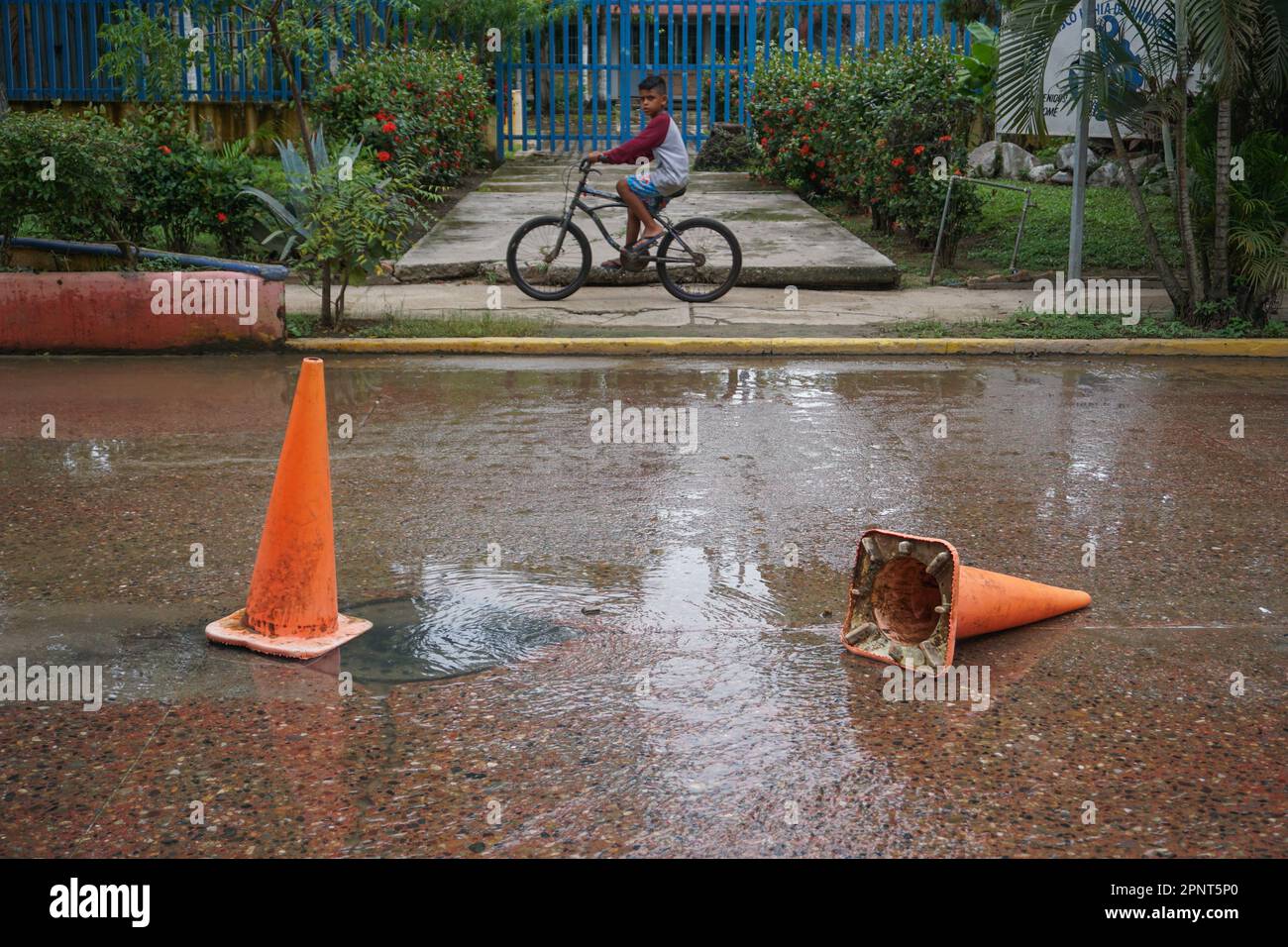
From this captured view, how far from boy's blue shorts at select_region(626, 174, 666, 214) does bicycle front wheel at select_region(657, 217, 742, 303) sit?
0.27 metres

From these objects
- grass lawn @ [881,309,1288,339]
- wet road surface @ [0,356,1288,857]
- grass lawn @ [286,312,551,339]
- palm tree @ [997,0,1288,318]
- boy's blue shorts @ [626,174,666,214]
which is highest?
palm tree @ [997,0,1288,318]

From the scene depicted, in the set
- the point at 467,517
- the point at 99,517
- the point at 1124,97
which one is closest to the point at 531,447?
the point at 467,517

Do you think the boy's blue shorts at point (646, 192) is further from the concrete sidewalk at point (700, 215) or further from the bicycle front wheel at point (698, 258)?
the concrete sidewalk at point (700, 215)

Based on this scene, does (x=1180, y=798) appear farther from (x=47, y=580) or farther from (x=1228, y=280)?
(x=1228, y=280)

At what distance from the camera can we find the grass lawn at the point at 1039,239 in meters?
14.1

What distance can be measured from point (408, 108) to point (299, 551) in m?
11.6

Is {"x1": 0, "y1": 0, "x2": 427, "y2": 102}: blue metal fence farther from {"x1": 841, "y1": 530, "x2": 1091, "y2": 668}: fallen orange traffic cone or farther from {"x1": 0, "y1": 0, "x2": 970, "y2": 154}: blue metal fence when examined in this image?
{"x1": 841, "y1": 530, "x2": 1091, "y2": 668}: fallen orange traffic cone

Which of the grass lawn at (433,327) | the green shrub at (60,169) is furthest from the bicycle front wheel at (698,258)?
the green shrub at (60,169)

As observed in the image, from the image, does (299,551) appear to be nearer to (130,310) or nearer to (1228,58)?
(130,310)

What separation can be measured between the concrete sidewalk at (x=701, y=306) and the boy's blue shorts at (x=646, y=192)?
0.91 meters

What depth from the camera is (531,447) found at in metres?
7.56

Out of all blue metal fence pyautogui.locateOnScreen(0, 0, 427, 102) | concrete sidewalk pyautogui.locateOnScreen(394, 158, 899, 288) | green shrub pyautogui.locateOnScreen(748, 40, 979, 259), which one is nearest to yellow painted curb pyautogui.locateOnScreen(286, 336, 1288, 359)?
concrete sidewalk pyautogui.locateOnScreen(394, 158, 899, 288)

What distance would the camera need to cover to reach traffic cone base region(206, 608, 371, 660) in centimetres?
455
